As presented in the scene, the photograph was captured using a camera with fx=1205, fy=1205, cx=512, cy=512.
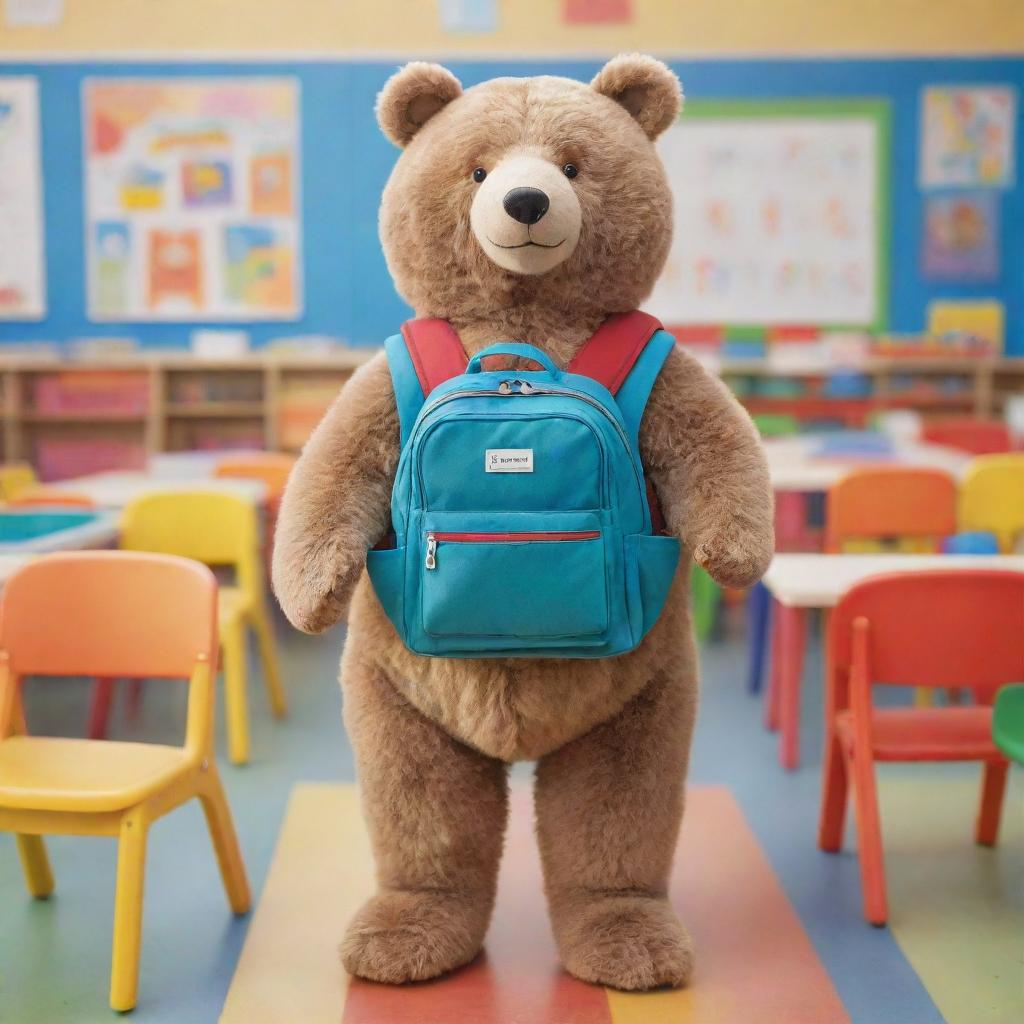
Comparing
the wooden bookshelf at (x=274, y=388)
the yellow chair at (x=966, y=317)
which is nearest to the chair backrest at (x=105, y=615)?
the wooden bookshelf at (x=274, y=388)

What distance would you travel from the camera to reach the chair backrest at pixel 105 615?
6.66 feet

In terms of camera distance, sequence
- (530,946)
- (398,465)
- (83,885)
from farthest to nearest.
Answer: (83,885)
(530,946)
(398,465)

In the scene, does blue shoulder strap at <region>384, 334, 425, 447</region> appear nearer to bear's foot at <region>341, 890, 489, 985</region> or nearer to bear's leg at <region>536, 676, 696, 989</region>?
bear's leg at <region>536, 676, 696, 989</region>

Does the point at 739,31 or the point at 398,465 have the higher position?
the point at 739,31

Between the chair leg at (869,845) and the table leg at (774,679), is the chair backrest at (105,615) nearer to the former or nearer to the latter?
the chair leg at (869,845)

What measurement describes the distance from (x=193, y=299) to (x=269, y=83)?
1.31 m

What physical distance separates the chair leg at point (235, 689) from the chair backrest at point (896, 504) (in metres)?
1.67

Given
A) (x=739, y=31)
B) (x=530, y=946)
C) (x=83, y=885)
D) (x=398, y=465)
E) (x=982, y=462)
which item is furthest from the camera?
(x=739, y=31)

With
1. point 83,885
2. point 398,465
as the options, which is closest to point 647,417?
point 398,465

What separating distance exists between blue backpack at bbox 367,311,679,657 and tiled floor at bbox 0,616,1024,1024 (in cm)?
68

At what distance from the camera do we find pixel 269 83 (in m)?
6.91

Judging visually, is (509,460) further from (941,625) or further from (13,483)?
(13,483)

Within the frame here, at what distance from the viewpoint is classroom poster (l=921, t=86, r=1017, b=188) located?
274 inches

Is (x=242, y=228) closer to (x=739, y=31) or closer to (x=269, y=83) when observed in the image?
(x=269, y=83)
